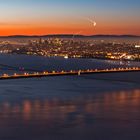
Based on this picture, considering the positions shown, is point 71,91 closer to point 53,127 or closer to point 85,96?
point 85,96

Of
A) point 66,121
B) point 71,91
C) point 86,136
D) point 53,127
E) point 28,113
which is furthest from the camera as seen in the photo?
point 71,91

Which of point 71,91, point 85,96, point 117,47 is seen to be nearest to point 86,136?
point 85,96

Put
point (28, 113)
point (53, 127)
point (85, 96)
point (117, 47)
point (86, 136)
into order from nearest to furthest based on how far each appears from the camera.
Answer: point (86, 136) → point (53, 127) → point (28, 113) → point (85, 96) → point (117, 47)

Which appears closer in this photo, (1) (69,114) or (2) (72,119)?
(2) (72,119)

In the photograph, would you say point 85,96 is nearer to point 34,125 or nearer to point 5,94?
point 5,94

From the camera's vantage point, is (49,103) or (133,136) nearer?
(133,136)

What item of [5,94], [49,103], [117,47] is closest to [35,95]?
[5,94]
